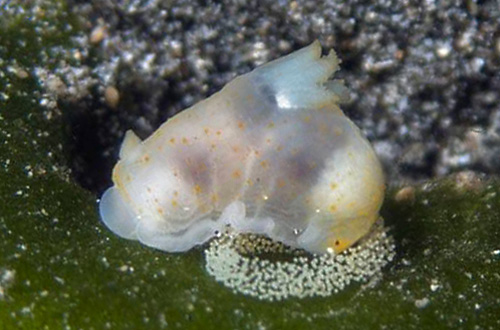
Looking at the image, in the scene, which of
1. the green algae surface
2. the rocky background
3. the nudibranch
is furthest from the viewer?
the rocky background

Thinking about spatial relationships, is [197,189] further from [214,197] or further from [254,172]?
[254,172]

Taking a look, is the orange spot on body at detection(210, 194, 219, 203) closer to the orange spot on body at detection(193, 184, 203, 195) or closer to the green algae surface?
the orange spot on body at detection(193, 184, 203, 195)

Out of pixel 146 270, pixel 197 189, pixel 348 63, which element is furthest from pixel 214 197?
pixel 348 63

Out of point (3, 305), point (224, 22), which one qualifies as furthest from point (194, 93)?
point (3, 305)

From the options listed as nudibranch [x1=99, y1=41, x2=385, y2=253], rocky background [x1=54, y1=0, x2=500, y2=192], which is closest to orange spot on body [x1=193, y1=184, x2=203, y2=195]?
nudibranch [x1=99, y1=41, x2=385, y2=253]

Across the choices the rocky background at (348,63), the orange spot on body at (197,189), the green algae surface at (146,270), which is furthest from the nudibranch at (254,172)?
the rocky background at (348,63)
